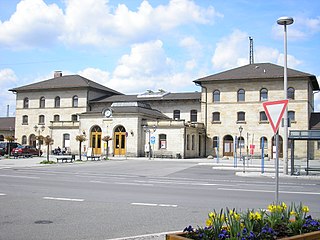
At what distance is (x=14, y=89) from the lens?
6688 cm

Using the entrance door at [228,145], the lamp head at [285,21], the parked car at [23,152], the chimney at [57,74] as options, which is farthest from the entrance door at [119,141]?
the lamp head at [285,21]

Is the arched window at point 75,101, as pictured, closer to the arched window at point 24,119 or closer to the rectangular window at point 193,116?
the arched window at point 24,119

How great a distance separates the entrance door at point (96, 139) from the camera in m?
51.8

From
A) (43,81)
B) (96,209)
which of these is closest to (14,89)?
(43,81)

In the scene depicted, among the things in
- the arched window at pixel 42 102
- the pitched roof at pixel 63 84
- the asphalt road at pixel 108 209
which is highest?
the pitched roof at pixel 63 84

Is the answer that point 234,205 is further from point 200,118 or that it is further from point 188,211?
point 200,118

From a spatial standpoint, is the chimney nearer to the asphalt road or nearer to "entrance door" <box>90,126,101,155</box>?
"entrance door" <box>90,126,101,155</box>

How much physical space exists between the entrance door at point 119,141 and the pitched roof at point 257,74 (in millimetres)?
13582

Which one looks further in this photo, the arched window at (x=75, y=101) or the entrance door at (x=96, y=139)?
the arched window at (x=75, y=101)

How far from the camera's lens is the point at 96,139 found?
52.0 metres

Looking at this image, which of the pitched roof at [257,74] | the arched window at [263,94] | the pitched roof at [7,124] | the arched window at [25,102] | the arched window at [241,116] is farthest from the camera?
the pitched roof at [7,124]

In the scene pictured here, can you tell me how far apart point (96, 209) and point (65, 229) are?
2.39 meters

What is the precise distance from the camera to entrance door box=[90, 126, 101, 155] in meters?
51.8

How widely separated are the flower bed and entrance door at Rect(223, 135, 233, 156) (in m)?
48.4
